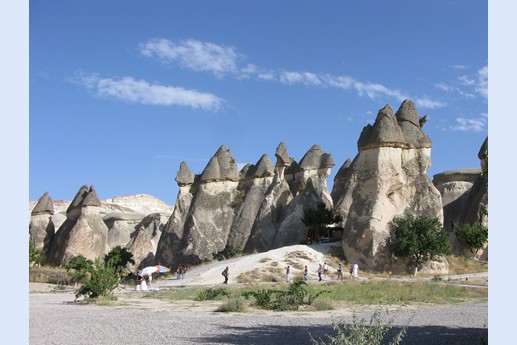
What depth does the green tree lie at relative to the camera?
24562mm

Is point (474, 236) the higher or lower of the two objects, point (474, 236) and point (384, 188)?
the lower

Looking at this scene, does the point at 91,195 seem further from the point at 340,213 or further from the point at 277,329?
the point at 277,329

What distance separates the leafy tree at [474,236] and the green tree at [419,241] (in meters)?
3.93

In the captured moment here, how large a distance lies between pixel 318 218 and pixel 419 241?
694 centimetres

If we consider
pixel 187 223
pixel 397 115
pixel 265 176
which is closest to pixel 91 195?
pixel 187 223

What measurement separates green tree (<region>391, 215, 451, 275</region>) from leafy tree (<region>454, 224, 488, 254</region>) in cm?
393

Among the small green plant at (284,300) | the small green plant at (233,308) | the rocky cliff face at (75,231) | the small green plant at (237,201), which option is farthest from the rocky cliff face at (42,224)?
the small green plant at (233,308)

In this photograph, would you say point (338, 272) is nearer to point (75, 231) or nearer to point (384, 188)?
point (384, 188)

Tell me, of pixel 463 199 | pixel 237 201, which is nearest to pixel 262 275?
pixel 237 201

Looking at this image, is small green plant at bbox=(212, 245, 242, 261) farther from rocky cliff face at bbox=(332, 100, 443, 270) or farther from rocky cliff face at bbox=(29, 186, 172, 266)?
rocky cliff face at bbox=(332, 100, 443, 270)

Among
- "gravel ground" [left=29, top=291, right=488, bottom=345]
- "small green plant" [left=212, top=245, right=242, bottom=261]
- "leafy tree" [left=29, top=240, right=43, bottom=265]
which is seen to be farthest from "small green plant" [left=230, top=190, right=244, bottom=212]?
"gravel ground" [left=29, top=291, right=488, bottom=345]

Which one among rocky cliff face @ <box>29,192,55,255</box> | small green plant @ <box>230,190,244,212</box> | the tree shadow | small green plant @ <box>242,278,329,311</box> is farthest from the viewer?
rocky cliff face @ <box>29,192,55,255</box>

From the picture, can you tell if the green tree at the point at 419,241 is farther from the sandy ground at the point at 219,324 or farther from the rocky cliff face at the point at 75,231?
the rocky cliff face at the point at 75,231

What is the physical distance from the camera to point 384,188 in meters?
27.2
